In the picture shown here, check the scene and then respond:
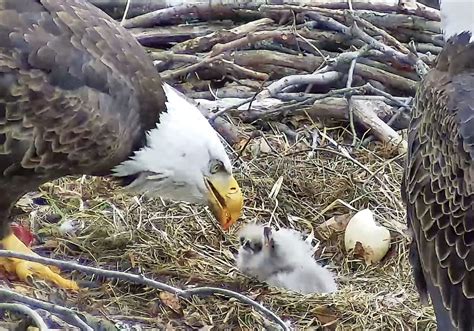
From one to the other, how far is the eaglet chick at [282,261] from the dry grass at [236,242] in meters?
0.05

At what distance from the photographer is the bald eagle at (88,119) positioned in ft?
9.63

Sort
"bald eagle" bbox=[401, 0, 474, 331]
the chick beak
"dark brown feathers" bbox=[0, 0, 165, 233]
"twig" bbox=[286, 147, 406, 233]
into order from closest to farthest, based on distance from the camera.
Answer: "bald eagle" bbox=[401, 0, 474, 331] < "dark brown feathers" bbox=[0, 0, 165, 233] < the chick beak < "twig" bbox=[286, 147, 406, 233]

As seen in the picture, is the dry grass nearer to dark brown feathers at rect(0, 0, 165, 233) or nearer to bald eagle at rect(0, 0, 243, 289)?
bald eagle at rect(0, 0, 243, 289)

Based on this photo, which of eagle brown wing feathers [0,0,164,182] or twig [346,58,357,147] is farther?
twig [346,58,357,147]

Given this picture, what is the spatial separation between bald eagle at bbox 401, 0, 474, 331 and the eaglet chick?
1.69 feet

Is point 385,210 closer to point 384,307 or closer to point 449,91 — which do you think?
point 384,307

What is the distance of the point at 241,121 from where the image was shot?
436 cm

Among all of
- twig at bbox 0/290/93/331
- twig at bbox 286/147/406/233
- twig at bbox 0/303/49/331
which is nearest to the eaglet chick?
twig at bbox 286/147/406/233

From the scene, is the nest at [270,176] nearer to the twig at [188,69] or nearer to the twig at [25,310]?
the twig at [188,69]

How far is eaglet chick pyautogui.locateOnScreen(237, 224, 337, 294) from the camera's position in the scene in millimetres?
3363

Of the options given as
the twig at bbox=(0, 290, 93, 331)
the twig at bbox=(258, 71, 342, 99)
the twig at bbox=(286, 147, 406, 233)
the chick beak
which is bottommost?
the twig at bbox=(286, 147, 406, 233)

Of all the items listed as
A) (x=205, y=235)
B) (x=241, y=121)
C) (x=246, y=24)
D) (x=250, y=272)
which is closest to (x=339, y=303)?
(x=250, y=272)

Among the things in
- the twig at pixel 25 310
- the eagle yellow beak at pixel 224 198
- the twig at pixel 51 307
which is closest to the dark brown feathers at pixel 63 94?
the eagle yellow beak at pixel 224 198

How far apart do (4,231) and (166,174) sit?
0.65 meters
